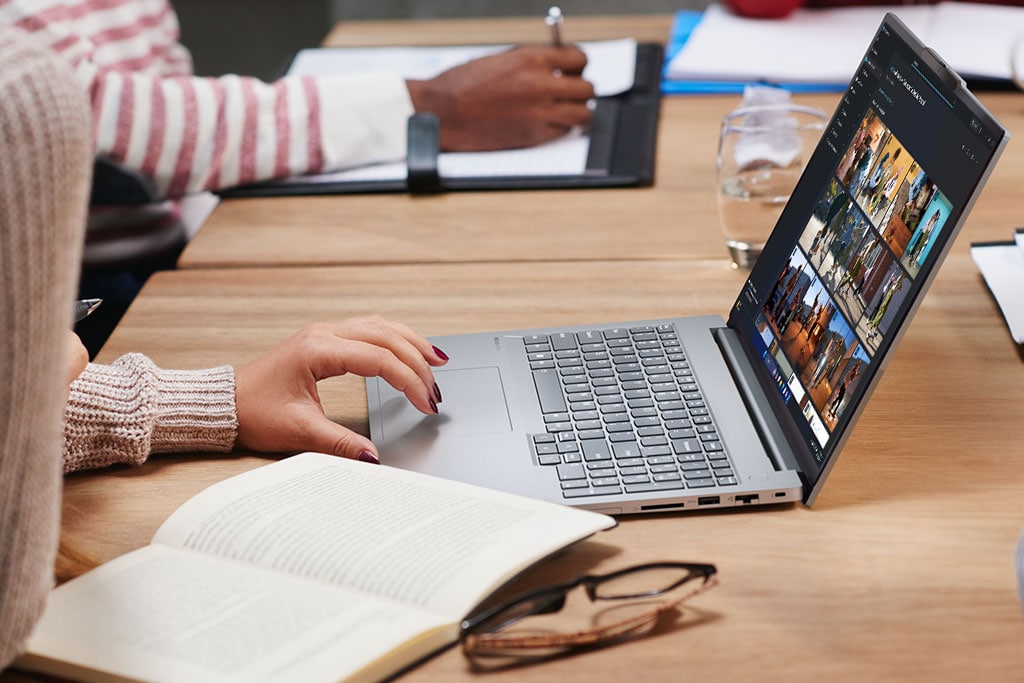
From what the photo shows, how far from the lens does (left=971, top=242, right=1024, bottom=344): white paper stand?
90 centimetres

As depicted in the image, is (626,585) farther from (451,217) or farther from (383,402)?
(451,217)

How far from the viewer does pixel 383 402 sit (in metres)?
0.83

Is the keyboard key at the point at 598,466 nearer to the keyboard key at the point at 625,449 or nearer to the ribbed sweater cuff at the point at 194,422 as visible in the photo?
the keyboard key at the point at 625,449

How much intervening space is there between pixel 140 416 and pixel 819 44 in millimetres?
1124

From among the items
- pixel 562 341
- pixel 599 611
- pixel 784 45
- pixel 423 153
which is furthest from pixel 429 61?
pixel 599 611

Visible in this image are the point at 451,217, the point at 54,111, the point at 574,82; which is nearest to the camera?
the point at 54,111

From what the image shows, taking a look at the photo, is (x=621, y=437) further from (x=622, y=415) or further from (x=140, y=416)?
(x=140, y=416)

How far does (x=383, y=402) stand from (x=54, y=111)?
0.39 m

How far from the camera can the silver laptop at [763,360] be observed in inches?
→ 26.8

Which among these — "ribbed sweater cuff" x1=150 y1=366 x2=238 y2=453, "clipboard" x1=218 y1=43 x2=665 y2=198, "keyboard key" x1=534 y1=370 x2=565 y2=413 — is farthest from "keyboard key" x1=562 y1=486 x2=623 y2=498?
"clipboard" x1=218 y1=43 x2=665 y2=198

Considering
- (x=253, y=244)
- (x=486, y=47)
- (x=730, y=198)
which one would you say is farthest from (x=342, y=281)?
(x=486, y=47)

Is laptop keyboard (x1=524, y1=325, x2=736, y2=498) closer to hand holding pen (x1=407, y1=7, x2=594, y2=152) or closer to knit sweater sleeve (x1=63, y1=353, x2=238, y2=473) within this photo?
knit sweater sleeve (x1=63, y1=353, x2=238, y2=473)

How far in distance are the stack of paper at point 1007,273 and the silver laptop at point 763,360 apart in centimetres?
20

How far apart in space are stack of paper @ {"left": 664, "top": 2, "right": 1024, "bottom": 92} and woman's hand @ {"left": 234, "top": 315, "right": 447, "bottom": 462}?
811mm
